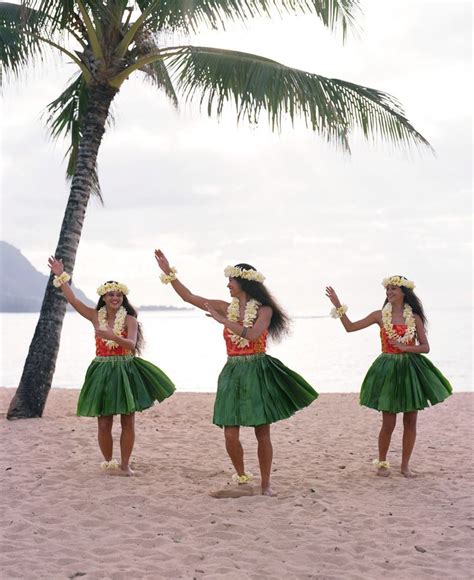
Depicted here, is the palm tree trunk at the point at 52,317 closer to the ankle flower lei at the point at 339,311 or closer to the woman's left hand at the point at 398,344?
the ankle flower lei at the point at 339,311

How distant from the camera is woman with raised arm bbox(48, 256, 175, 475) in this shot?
6324mm

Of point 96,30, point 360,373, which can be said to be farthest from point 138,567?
point 360,373

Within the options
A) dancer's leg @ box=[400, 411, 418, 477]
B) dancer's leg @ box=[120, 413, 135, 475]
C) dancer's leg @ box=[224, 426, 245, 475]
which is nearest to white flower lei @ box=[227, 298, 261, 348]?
dancer's leg @ box=[224, 426, 245, 475]

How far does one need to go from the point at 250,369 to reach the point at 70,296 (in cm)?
161

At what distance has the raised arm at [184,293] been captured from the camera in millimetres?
5863

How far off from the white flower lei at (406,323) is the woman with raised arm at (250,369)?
1.10 metres

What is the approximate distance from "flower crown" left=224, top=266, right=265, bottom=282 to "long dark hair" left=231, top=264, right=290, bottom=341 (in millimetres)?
27

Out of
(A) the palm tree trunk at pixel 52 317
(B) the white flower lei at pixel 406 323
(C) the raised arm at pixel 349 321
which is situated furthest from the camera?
(A) the palm tree trunk at pixel 52 317

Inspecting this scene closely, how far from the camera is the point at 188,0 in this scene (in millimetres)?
8773

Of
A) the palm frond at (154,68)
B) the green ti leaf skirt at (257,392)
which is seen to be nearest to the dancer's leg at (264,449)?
the green ti leaf skirt at (257,392)

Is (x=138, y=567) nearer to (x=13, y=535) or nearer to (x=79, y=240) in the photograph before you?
(x=13, y=535)

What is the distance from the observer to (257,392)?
574 cm

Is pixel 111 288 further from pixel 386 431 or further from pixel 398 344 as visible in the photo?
pixel 386 431

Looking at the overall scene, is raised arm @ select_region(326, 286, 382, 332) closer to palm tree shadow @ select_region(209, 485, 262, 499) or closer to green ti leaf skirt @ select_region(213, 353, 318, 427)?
green ti leaf skirt @ select_region(213, 353, 318, 427)
